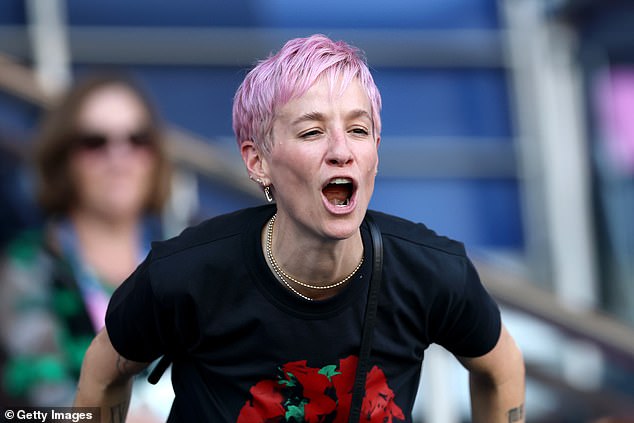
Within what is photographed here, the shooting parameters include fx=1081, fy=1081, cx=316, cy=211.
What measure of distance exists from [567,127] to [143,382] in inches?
202

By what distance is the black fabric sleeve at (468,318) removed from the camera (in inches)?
101

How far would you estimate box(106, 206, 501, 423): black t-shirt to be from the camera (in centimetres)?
248

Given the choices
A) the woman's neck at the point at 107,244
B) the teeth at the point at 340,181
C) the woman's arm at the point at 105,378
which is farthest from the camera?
the woman's neck at the point at 107,244

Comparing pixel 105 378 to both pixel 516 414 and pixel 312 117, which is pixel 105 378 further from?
pixel 516 414

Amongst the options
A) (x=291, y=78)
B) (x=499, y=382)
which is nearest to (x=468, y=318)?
(x=499, y=382)

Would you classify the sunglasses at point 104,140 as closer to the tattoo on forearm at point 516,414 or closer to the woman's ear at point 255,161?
the woman's ear at point 255,161

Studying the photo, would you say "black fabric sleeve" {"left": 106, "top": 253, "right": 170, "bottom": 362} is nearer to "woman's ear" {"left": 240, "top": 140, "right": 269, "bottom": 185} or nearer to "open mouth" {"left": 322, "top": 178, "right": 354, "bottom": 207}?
"woman's ear" {"left": 240, "top": 140, "right": 269, "bottom": 185}

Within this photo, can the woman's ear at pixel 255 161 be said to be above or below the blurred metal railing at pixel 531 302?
below

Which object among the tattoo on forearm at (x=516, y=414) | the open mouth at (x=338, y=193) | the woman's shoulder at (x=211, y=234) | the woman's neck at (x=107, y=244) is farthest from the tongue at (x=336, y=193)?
the woman's neck at (x=107, y=244)

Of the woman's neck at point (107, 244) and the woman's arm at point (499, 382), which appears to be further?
the woman's neck at point (107, 244)

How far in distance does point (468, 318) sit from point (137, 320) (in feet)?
2.57

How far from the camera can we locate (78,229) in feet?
14.5

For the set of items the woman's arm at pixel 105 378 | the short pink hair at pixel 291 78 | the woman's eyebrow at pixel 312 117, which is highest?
the short pink hair at pixel 291 78

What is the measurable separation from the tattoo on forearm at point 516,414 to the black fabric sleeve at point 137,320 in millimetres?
913
